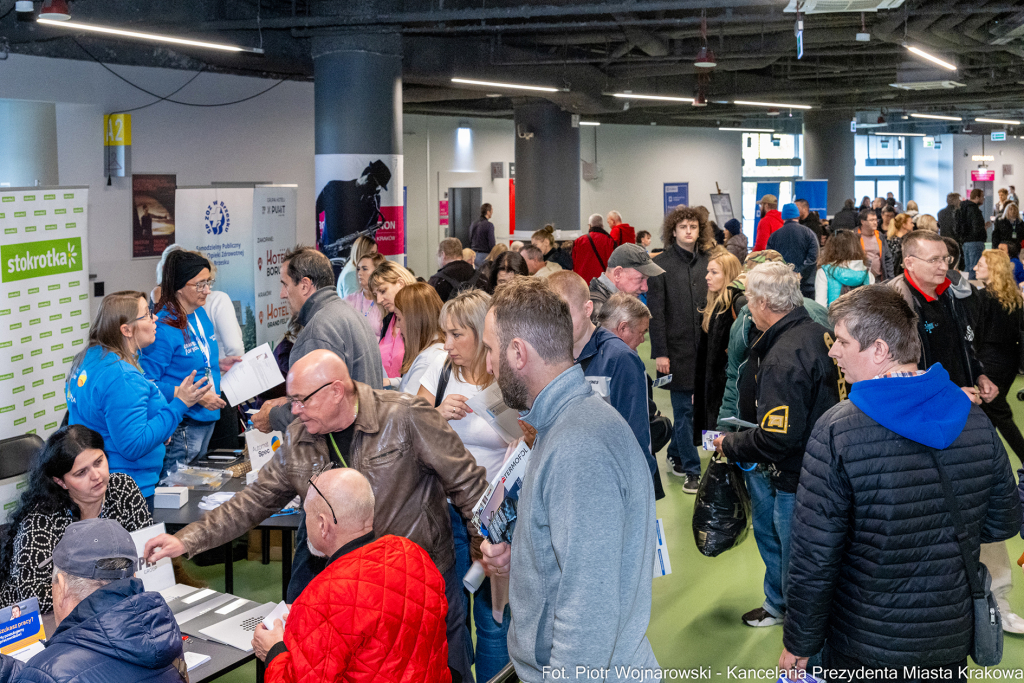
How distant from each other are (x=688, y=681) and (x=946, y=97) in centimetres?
2052

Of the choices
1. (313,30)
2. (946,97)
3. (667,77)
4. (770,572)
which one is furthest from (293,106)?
(946,97)

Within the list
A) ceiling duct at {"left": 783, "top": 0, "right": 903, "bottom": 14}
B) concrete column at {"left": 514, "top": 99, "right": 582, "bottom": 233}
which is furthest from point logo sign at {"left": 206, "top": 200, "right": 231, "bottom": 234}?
concrete column at {"left": 514, "top": 99, "right": 582, "bottom": 233}

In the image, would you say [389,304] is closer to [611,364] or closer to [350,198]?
[611,364]

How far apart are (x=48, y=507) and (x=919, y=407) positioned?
9.23ft

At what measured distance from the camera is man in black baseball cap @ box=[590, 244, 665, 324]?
539 cm

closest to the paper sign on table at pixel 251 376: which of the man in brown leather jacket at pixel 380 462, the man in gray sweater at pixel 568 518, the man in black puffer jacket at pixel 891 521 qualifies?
the man in brown leather jacket at pixel 380 462

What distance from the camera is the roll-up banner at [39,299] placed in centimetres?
422

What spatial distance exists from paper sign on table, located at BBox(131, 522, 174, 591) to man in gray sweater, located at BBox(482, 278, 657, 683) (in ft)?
4.78

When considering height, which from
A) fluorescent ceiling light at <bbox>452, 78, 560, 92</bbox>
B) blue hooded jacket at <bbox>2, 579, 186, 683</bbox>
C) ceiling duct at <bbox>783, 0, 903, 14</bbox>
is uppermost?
fluorescent ceiling light at <bbox>452, 78, 560, 92</bbox>

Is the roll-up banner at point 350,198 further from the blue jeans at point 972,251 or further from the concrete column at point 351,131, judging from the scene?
the blue jeans at point 972,251

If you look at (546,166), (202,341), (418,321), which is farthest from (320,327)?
(546,166)

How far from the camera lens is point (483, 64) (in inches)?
431

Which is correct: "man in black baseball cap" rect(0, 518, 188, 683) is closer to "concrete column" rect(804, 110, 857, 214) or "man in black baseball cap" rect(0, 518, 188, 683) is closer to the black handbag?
the black handbag

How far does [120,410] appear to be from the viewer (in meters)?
3.81
